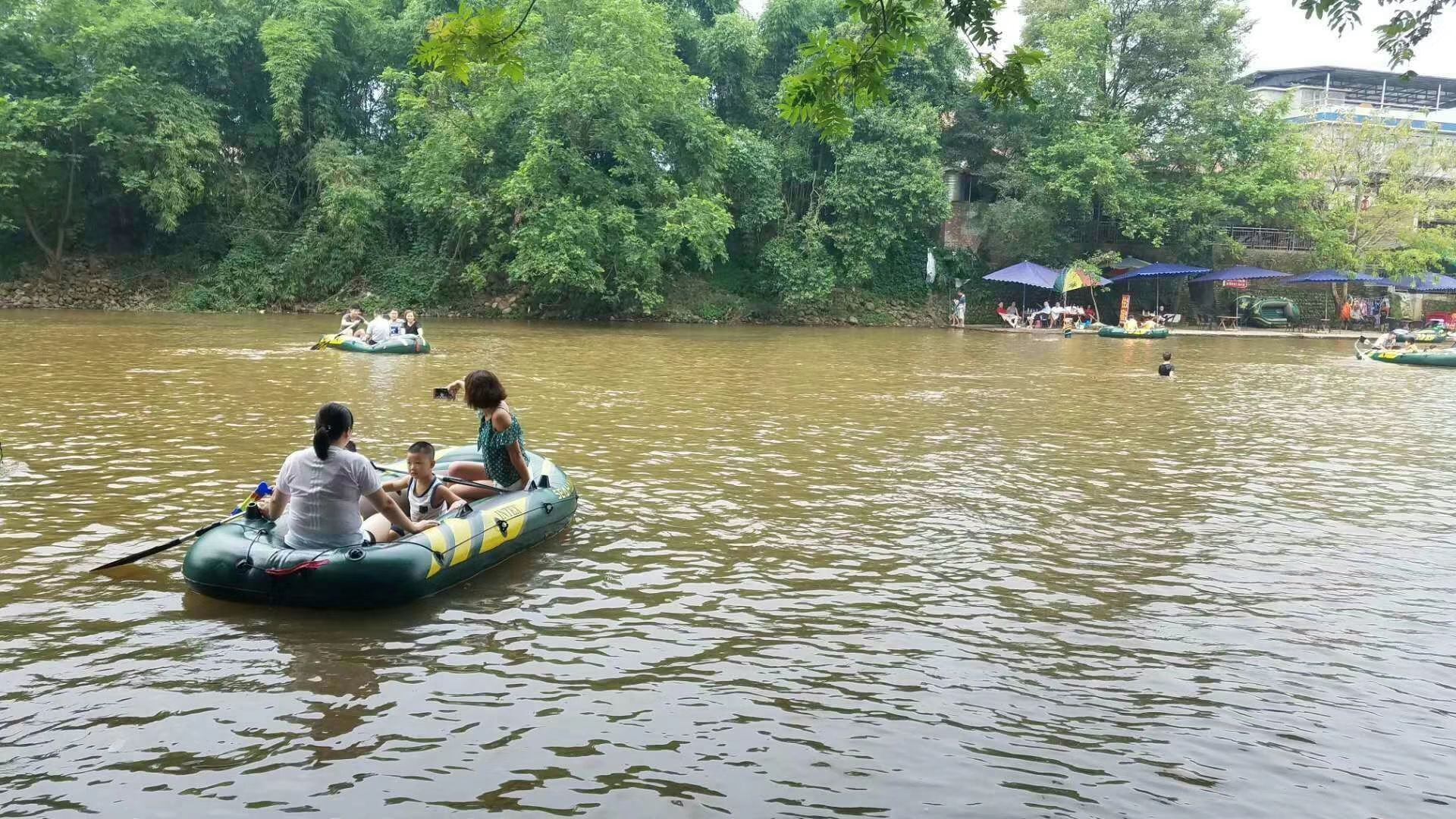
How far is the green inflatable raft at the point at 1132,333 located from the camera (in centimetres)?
3011

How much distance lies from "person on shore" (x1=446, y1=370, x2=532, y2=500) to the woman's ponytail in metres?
1.36

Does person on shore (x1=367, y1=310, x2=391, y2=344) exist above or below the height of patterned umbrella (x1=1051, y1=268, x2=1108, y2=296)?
below

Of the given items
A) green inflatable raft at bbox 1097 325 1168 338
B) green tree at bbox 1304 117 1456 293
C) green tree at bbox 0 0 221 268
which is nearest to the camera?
green tree at bbox 0 0 221 268

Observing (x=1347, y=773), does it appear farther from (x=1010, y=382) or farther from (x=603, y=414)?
(x=1010, y=382)

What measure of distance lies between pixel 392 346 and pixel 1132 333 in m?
20.9

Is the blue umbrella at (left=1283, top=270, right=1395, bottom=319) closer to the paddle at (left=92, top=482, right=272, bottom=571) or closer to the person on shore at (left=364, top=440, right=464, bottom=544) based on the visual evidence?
the person on shore at (left=364, top=440, right=464, bottom=544)

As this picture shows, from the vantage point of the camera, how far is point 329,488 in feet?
18.5

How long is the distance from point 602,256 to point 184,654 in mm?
24774

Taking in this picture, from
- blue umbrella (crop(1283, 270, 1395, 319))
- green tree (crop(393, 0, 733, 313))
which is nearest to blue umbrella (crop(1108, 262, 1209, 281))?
blue umbrella (crop(1283, 270, 1395, 319))

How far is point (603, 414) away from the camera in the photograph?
12672mm

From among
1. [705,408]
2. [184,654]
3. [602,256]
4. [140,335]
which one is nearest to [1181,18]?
[602,256]

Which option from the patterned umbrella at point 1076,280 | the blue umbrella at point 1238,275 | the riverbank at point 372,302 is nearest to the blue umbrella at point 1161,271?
the blue umbrella at point 1238,275

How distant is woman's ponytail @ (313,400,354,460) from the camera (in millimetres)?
5586

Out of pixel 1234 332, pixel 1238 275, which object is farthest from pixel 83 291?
pixel 1238 275
